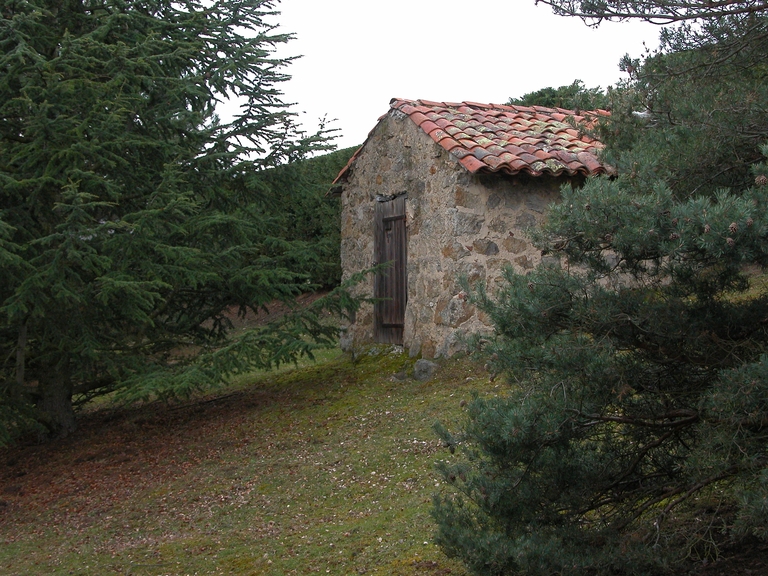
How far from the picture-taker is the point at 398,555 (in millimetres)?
4906

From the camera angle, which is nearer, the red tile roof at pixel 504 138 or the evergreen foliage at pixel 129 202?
the evergreen foliage at pixel 129 202

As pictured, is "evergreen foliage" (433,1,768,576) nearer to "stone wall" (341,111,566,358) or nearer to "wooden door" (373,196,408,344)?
"stone wall" (341,111,566,358)

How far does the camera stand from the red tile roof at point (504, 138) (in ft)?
29.5

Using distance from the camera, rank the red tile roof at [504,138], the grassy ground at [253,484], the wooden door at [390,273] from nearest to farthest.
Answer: the grassy ground at [253,484] < the red tile roof at [504,138] < the wooden door at [390,273]

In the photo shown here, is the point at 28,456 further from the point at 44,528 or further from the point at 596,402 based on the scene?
the point at 596,402

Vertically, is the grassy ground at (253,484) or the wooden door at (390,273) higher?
the wooden door at (390,273)

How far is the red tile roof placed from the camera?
898 cm

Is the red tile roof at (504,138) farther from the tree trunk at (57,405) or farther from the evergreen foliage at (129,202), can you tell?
the tree trunk at (57,405)

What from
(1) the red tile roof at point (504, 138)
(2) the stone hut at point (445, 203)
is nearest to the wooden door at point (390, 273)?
(2) the stone hut at point (445, 203)

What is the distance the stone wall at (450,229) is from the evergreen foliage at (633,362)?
511cm

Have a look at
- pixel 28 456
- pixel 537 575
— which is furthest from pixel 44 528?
pixel 537 575

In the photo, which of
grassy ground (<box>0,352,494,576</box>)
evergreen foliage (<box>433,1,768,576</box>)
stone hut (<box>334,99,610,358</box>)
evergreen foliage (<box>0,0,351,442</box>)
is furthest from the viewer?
stone hut (<box>334,99,610,358</box>)

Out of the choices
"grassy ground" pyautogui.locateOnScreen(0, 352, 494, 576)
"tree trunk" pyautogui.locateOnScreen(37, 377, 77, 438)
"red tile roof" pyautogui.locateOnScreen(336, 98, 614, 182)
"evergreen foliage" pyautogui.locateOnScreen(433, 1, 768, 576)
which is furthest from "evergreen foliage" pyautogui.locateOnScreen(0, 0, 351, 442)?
"evergreen foliage" pyautogui.locateOnScreen(433, 1, 768, 576)

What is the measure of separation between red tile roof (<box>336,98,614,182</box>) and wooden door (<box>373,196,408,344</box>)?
3.97 feet
